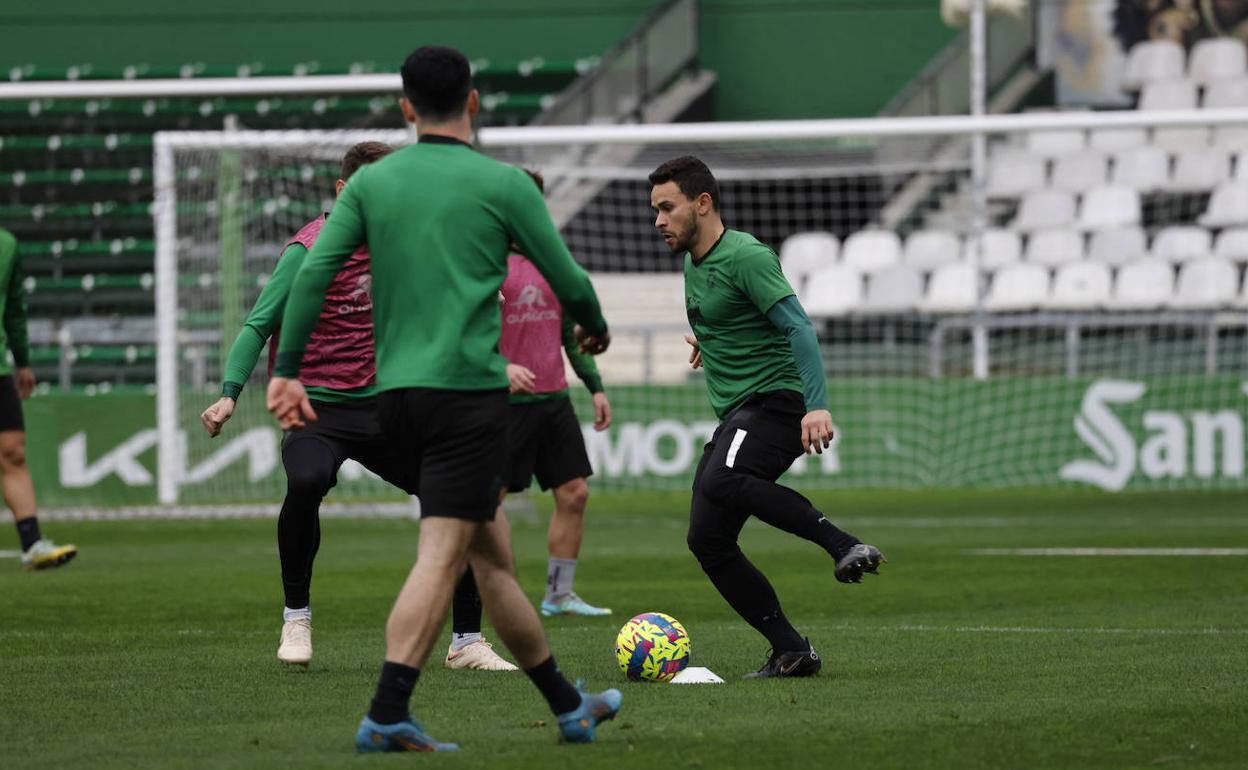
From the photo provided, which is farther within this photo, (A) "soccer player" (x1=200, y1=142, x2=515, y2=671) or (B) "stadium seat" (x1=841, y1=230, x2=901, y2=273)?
(B) "stadium seat" (x1=841, y1=230, x2=901, y2=273)

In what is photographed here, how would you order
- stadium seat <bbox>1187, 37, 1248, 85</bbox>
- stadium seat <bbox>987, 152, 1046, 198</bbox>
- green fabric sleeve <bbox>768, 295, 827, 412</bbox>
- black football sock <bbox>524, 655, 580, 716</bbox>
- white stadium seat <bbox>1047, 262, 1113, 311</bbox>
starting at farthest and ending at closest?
stadium seat <bbox>1187, 37, 1248, 85</bbox> < stadium seat <bbox>987, 152, 1046, 198</bbox> < white stadium seat <bbox>1047, 262, 1113, 311</bbox> < green fabric sleeve <bbox>768, 295, 827, 412</bbox> < black football sock <bbox>524, 655, 580, 716</bbox>

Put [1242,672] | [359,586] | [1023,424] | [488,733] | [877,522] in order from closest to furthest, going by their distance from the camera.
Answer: [488,733], [1242,672], [359,586], [877,522], [1023,424]

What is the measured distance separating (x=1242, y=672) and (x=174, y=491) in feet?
42.9

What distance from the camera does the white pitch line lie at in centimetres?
1324

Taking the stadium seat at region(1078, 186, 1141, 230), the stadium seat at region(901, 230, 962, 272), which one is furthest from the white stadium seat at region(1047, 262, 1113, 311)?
the stadium seat at region(901, 230, 962, 272)

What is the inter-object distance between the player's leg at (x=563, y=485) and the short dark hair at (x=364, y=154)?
2924 mm

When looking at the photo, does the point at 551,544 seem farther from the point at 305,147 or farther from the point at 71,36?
the point at 71,36

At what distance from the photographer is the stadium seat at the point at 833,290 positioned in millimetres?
23875

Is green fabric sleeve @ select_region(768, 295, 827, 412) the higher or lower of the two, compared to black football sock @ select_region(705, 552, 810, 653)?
higher

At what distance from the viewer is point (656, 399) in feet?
67.6

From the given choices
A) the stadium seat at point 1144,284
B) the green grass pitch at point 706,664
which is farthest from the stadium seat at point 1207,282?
the green grass pitch at point 706,664

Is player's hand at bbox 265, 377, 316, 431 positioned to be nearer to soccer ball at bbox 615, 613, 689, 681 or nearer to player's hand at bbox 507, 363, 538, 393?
player's hand at bbox 507, 363, 538, 393

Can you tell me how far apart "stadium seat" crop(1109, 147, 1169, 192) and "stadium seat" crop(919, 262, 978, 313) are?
8.90ft

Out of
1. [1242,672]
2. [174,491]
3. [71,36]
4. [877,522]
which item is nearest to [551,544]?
[1242,672]
